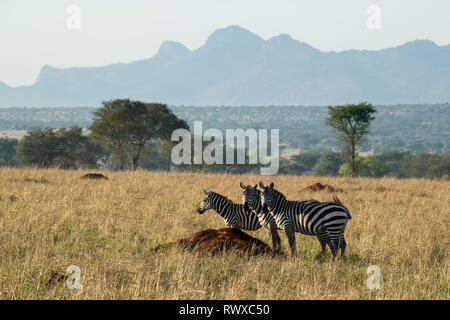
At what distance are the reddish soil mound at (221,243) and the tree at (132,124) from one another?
35.3 metres

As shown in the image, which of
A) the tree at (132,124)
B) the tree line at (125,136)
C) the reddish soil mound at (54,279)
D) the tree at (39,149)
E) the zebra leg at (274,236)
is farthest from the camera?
the tree at (39,149)

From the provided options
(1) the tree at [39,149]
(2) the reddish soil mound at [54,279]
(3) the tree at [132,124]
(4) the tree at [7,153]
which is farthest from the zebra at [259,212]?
(4) the tree at [7,153]

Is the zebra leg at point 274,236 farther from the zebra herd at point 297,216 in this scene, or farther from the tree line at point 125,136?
the tree line at point 125,136

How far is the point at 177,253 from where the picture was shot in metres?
9.03

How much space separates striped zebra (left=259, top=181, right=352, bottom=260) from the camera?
9.27 metres

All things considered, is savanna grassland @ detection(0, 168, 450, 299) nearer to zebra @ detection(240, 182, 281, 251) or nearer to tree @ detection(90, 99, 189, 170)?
zebra @ detection(240, 182, 281, 251)

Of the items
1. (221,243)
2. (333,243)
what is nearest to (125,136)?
(221,243)

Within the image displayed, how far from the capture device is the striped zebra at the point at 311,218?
927 centimetres

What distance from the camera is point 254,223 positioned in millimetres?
10859

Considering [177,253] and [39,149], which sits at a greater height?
[177,253]

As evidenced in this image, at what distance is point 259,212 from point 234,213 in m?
1.06

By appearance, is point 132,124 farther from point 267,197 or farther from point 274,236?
point 267,197

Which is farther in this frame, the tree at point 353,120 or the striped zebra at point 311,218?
the tree at point 353,120
